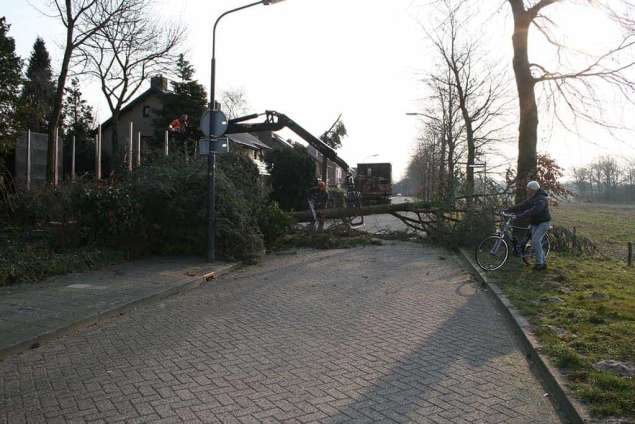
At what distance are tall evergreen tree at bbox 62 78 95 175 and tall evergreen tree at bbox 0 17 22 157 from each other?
957cm

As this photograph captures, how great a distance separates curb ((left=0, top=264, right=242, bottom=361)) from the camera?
17.8 ft

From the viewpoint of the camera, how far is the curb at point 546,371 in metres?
4.01

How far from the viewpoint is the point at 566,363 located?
16.4 feet

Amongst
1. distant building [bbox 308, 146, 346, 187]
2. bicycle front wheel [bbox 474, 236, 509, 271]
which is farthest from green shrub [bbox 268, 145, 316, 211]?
bicycle front wheel [bbox 474, 236, 509, 271]

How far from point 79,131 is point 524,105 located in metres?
29.8

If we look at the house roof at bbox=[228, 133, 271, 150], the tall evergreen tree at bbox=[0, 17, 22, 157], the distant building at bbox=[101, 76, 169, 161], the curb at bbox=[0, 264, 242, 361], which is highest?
the distant building at bbox=[101, 76, 169, 161]

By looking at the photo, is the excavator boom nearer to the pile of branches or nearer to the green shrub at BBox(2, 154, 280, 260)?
the green shrub at BBox(2, 154, 280, 260)

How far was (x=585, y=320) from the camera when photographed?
659cm

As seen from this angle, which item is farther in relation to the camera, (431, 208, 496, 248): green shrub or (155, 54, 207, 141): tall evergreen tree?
(155, 54, 207, 141): tall evergreen tree

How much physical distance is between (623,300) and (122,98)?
29.4m

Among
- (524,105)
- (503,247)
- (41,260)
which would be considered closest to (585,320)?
(503,247)

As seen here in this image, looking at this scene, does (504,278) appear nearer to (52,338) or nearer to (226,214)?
(226,214)

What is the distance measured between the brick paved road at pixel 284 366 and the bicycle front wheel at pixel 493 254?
2714 millimetres

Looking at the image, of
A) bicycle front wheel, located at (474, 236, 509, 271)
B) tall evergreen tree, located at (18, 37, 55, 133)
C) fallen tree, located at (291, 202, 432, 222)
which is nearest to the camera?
bicycle front wheel, located at (474, 236, 509, 271)
